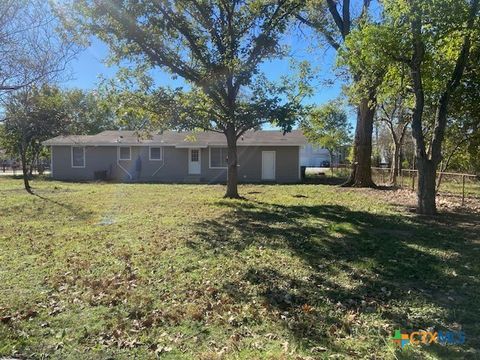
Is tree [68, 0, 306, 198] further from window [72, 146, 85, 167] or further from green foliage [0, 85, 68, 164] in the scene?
window [72, 146, 85, 167]

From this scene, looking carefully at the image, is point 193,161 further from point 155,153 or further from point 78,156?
point 78,156

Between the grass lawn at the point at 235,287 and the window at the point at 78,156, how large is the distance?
1853 cm

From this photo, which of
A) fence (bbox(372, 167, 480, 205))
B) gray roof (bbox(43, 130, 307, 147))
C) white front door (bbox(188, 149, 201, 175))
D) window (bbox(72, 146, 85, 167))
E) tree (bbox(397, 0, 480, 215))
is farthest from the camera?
window (bbox(72, 146, 85, 167))

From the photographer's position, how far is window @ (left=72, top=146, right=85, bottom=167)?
2784 cm

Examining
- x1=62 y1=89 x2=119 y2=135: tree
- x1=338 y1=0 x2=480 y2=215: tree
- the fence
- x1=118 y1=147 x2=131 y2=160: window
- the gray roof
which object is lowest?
the fence

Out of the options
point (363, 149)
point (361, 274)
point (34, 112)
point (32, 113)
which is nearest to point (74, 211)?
point (32, 113)

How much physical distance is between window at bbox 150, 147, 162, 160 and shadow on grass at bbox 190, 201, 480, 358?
17067 millimetres

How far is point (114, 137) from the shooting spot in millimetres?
28234

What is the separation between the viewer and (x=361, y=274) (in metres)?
5.90

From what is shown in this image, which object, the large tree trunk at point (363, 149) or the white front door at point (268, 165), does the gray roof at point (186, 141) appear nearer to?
the white front door at point (268, 165)

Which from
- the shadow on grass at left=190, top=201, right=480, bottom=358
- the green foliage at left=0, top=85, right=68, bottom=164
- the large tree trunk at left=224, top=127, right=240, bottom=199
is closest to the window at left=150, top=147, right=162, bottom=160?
the green foliage at left=0, top=85, right=68, bottom=164

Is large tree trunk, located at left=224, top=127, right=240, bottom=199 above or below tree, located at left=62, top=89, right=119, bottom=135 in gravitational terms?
below

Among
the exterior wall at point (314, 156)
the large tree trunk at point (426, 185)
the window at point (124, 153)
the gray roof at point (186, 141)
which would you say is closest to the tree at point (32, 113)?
the gray roof at point (186, 141)

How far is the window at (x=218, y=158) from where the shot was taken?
26.1 m
